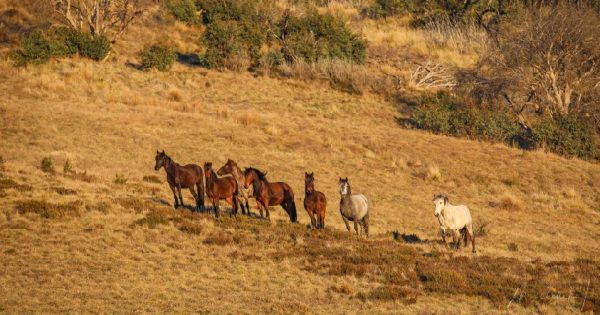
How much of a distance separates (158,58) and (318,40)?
16.3m

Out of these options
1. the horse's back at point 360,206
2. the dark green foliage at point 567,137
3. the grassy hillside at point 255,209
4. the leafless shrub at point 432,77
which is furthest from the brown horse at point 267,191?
the leafless shrub at point 432,77

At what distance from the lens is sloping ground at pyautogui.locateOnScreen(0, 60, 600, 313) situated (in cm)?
1688

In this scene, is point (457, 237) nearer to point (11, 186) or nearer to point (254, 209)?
point (254, 209)

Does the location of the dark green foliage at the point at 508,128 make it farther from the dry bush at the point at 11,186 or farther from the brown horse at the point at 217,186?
the dry bush at the point at 11,186

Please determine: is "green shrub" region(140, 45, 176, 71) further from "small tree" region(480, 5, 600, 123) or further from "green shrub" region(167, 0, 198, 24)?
"small tree" region(480, 5, 600, 123)

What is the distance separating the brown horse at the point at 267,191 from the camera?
915 inches

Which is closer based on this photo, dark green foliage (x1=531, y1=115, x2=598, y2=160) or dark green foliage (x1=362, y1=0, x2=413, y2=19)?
dark green foliage (x1=531, y1=115, x2=598, y2=160)

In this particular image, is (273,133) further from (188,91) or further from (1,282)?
(1,282)

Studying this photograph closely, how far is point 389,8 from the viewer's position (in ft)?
279

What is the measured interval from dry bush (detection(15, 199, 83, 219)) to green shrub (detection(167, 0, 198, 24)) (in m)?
46.9

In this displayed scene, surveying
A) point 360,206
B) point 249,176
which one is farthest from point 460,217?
point 249,176

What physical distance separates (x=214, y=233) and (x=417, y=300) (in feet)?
24.2

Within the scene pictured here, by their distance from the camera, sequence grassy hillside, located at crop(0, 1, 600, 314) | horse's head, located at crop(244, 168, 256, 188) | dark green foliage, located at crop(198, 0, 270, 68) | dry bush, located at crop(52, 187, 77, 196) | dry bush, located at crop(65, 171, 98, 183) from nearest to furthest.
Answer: grassy hillside, located at crop(0, 1, 600, 314) < horse's head, located at crop(244, 168, 256, 188) < dry bush, located at crop(52, 187, 77, 196) < dry bush, located at crop(65, 171, 98, 183) < dark green foliage, located at crop(198, 0, 270, 68)

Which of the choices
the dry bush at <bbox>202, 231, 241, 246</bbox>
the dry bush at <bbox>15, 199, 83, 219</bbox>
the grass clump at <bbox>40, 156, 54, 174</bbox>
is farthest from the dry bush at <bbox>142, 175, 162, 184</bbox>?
the dry bush at <bbox>202, 231, 241, 246</bbox>
